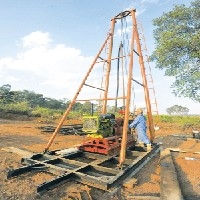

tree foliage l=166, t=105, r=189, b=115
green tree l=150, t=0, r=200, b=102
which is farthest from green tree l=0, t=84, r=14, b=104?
tree foliage l=166, t=105, r=189, b=115

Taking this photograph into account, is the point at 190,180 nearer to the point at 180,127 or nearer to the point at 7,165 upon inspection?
the point at 7,165

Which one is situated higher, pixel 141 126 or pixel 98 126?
pixel 98 126

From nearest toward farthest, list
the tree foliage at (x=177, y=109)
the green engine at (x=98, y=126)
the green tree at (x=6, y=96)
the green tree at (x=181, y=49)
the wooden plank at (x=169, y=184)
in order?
the wooden plank at (x=169, y=184)
the green engine at (x=98, y=126)
the green tree at (x=181, y=49)
the green tree at (x=6, y=96)
the tree foliage at (x=177, y=109)

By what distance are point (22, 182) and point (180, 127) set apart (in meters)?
19.5

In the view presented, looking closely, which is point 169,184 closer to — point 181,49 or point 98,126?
point 98,126

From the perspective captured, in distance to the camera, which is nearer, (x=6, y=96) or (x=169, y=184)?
(x=169, y=184)

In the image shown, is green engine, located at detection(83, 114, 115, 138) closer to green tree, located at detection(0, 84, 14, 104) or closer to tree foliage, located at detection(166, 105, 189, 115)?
green tree, located at detection(0, 84, 14, 104)

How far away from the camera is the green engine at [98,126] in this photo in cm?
647

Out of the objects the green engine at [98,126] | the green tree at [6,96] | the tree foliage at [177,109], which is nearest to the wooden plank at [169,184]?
the green engine at [98,126]

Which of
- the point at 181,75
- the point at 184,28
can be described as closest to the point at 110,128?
the point at 181,75

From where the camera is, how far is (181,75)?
19.3 metres

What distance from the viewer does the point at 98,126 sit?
21.1ft

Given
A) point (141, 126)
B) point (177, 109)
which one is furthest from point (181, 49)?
point (177, 109)

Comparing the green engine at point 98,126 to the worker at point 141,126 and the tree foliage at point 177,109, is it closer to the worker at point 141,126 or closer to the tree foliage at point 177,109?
the worker at point 141,126
